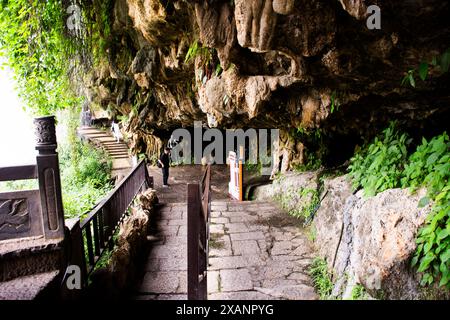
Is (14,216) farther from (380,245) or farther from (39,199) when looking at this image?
(380,245)

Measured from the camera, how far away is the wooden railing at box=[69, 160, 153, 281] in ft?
13.1

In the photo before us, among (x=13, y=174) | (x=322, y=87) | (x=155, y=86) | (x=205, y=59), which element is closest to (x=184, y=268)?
(x=13, y=174)

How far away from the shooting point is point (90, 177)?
14586 mm

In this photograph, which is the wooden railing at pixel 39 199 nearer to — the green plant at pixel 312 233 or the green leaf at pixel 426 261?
the green leaf at pixel 426 261

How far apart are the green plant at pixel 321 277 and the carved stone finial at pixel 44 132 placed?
4005mm

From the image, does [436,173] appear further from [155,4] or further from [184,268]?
[155,4]

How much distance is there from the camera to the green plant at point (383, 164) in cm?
400

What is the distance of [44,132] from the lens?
346cm

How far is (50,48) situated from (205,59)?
153 inches

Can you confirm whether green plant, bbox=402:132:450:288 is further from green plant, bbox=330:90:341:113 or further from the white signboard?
the white signboard

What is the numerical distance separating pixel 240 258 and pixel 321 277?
1.42m

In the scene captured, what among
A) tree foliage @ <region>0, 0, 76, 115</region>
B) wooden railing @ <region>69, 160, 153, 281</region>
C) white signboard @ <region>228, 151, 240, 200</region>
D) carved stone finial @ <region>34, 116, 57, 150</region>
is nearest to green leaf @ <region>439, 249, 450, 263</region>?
wooden railing @ <region>69, 160, 153, 281</region>

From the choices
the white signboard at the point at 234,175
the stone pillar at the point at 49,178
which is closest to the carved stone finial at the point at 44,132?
the stone pillar at the point at 49,178

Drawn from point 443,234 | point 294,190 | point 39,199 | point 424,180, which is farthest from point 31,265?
point 294,190
